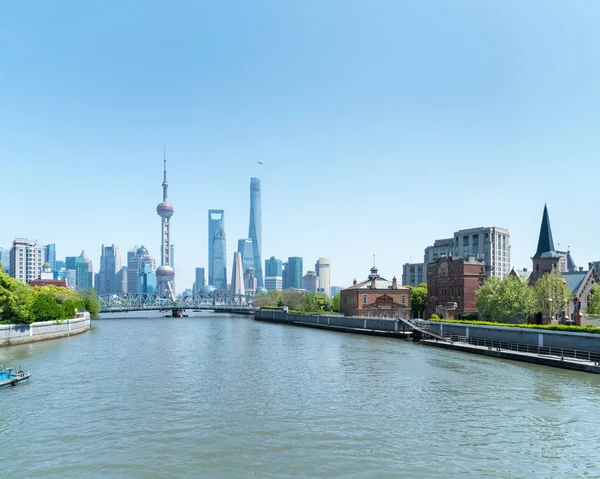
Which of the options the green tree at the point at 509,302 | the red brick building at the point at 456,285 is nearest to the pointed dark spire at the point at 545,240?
the red brick building at the point at 456,285

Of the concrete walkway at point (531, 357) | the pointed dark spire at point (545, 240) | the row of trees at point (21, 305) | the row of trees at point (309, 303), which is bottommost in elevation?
the row of trees at point (309, 303)

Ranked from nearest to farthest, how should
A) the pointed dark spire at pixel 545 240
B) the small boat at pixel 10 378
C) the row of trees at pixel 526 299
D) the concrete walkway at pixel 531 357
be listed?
the small boat at pixel 10 378 → the concrete walkway at pixel 531 357 → the row of trees at pixel 526 299 → the pointed dark spire at pixel 545 240

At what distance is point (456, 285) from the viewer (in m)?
113

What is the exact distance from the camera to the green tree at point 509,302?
80.4m

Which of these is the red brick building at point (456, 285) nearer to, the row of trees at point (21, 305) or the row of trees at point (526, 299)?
the row of trees at point (526, 299)

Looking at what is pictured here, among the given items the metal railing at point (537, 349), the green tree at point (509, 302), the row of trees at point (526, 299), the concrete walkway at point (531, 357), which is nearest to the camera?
the concrete walkway at point (531, 357)

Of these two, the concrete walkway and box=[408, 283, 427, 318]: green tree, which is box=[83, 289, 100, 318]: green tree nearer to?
box=[408, 283, 427, 318]: green tree

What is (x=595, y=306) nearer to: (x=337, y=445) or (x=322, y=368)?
(x=322, y=368)

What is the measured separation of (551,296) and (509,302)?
6066mm

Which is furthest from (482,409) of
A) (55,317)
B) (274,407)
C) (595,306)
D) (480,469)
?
(55,317)

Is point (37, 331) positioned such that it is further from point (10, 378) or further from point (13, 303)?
point (10, 378)

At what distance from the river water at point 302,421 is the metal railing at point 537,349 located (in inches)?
180

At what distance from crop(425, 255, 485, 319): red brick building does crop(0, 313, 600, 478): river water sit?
182ft

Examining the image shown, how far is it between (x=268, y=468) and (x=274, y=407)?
Answer: 456 inches
